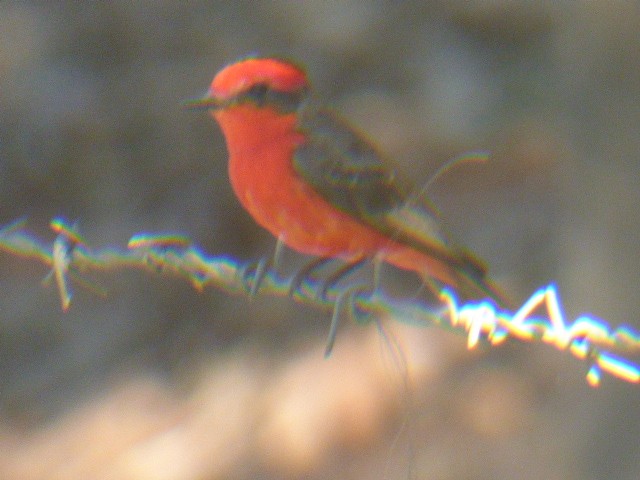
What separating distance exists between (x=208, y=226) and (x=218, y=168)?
4.2 inches

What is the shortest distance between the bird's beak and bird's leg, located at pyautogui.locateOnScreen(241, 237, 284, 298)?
3.9 inches

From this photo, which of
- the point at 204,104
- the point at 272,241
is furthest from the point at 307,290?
the point at 272,241

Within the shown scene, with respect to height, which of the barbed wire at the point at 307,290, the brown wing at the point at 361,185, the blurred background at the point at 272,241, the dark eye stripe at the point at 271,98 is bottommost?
the blurred background at the point at 272,241

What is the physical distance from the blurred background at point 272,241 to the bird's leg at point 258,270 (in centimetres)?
90

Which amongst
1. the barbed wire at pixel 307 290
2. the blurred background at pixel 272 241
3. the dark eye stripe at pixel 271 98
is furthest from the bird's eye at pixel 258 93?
the blurred background at pixel 272 241

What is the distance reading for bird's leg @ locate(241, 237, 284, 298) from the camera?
1.91 feet

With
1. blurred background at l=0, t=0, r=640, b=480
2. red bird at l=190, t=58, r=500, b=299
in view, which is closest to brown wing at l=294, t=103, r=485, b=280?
red bird at l=190, t=58, r=500, b=299

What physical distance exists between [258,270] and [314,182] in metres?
0.07

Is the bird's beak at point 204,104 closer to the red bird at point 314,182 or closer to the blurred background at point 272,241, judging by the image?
the red bird at point 314,182

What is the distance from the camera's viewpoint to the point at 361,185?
0.63 m

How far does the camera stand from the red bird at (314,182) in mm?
556

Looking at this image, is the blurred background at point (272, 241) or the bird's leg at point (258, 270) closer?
the bird's leg at point (258, 270)

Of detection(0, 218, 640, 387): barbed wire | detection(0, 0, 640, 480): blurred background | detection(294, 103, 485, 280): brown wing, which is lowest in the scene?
detection(0, 0, 640, 480): blurred background

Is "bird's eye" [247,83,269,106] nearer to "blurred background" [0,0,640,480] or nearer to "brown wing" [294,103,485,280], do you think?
"brown wing" [294,103,485,280]
